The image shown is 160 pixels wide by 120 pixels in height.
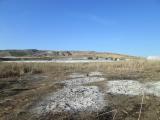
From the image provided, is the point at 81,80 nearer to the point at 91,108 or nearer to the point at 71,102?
the point at 71,102

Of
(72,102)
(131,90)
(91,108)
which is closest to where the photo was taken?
(91,108)

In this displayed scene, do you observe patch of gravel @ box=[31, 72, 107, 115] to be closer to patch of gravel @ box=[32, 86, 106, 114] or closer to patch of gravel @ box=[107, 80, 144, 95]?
patch of gravel @ box=[32, 86, 106, 114]

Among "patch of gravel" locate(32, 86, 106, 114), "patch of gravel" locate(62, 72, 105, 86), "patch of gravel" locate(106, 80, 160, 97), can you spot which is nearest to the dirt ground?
"patch of gravel" locate(32, 86, 106, 114)

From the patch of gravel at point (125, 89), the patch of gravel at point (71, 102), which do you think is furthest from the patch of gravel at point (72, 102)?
the patch of gravel at point (125, 89)

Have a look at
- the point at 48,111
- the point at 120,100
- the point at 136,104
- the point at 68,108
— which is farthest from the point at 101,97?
the point at 48,111

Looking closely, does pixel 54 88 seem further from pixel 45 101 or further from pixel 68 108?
pixel 68 108

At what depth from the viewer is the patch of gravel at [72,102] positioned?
8227 millimetres

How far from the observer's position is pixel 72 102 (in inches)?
354

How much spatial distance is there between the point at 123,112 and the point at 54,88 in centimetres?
466

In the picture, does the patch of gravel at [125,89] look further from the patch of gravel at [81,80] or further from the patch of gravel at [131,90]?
the patch of gravel at [81,80]

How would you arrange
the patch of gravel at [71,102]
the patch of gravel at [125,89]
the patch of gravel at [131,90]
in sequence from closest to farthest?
the patch of gravel at [71,102]
the patch of gravel at [131,90]
the patch of gravel at [125,89]

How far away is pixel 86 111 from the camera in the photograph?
8.00m

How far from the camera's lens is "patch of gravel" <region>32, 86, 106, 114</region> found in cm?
823

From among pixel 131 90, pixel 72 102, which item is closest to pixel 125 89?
A: pixel 131 90
